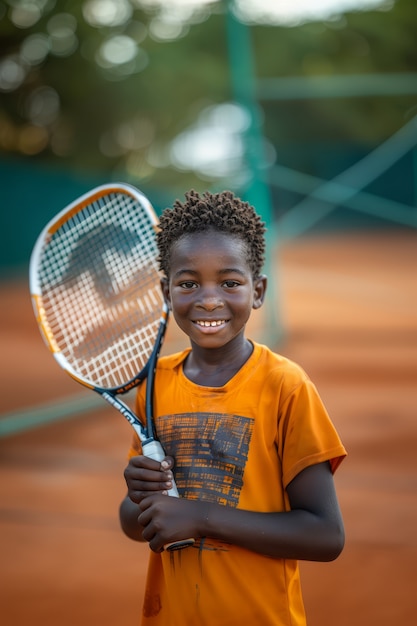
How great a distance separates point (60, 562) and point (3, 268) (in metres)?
10.4

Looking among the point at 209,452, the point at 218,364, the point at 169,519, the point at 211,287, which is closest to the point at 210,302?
the point at 211,287

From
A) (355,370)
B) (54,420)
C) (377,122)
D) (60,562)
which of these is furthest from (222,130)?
(60,562)

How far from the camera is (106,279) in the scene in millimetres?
2641

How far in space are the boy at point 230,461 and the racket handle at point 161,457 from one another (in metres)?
0.02

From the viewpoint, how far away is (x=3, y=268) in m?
13.5

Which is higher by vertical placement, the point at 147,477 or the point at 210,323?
the point at 210,323

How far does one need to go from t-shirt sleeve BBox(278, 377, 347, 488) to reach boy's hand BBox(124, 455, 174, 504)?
9.3 inches

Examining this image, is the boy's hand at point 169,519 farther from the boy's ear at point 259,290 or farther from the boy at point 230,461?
the boy's ear at point 259,290

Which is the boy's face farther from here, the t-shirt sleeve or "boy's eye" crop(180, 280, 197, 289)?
the t-shirt sleeve

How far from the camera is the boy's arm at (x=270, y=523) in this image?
1.71 meters

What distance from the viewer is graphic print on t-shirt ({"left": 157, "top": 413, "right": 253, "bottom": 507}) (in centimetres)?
177

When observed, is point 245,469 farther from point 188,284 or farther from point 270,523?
point 188,284

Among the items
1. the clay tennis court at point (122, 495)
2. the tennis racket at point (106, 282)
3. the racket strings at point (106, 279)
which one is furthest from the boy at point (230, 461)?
the clay tennis court at point (122, 495)

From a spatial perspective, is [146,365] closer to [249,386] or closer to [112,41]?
[249,386]
